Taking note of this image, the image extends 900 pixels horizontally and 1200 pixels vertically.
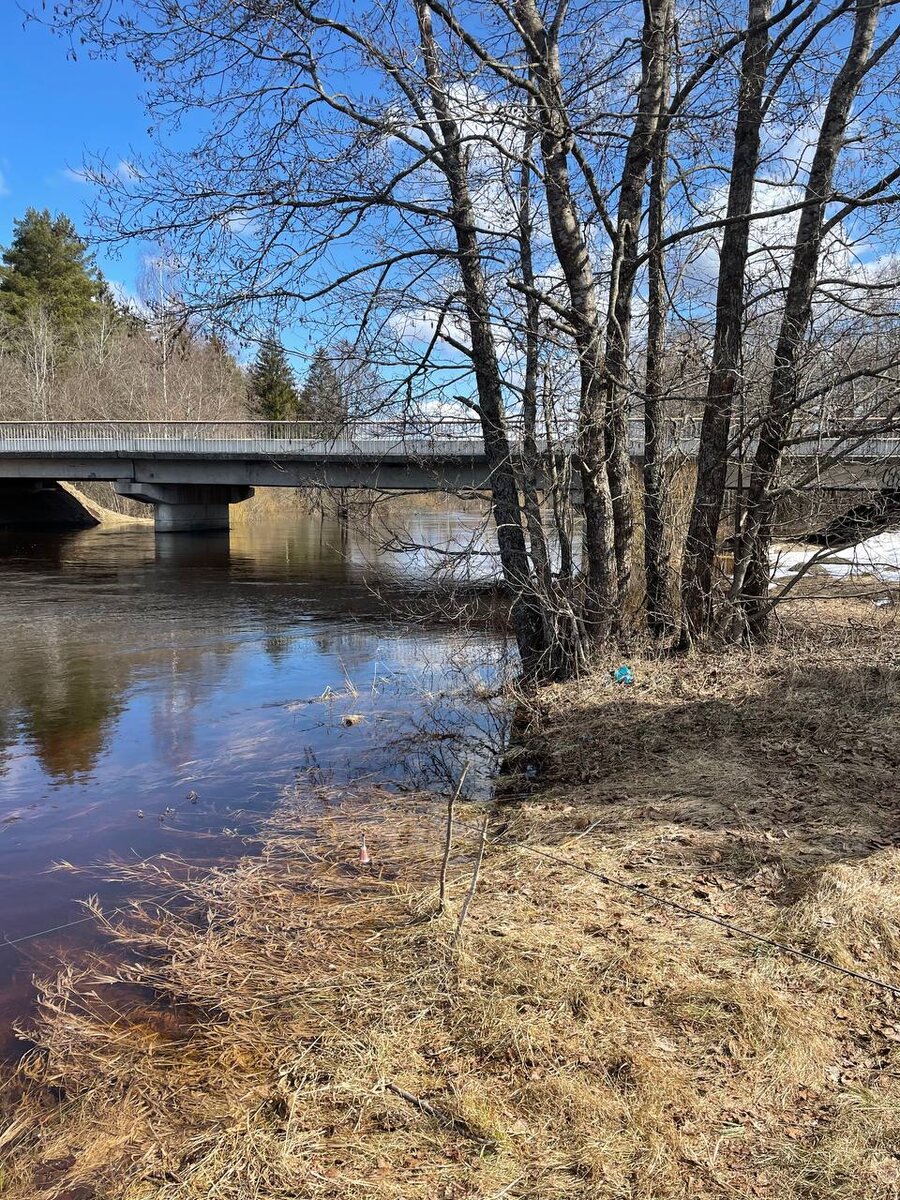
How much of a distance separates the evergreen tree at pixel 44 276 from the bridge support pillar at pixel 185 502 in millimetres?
26604

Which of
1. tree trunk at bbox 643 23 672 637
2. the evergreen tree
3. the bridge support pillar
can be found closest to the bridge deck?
the bridge support pillar

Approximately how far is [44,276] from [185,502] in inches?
1334

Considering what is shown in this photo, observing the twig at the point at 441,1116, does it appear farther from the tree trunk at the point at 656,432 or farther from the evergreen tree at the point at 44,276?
the evergreen tree at the point at 44,276

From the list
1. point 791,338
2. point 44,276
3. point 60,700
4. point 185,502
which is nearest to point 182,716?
point 60,700

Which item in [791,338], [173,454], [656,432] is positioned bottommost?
[656,432]

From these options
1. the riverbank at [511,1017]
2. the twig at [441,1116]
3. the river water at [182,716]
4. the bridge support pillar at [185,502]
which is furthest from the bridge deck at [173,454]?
the twig at [441,1116]

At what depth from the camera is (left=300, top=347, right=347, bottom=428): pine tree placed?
8.96 m

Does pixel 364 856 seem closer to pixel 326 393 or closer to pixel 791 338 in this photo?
pixel 326 393

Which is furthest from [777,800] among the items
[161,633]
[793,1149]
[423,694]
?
[161,633]

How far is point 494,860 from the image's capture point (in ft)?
16.1

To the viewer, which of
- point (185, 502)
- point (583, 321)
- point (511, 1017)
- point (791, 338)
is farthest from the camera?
point (185, 502)

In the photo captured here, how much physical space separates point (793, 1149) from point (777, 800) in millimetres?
2900

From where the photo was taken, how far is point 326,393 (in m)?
9.16

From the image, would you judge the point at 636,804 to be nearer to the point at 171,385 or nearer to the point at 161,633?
the point at 161,633
